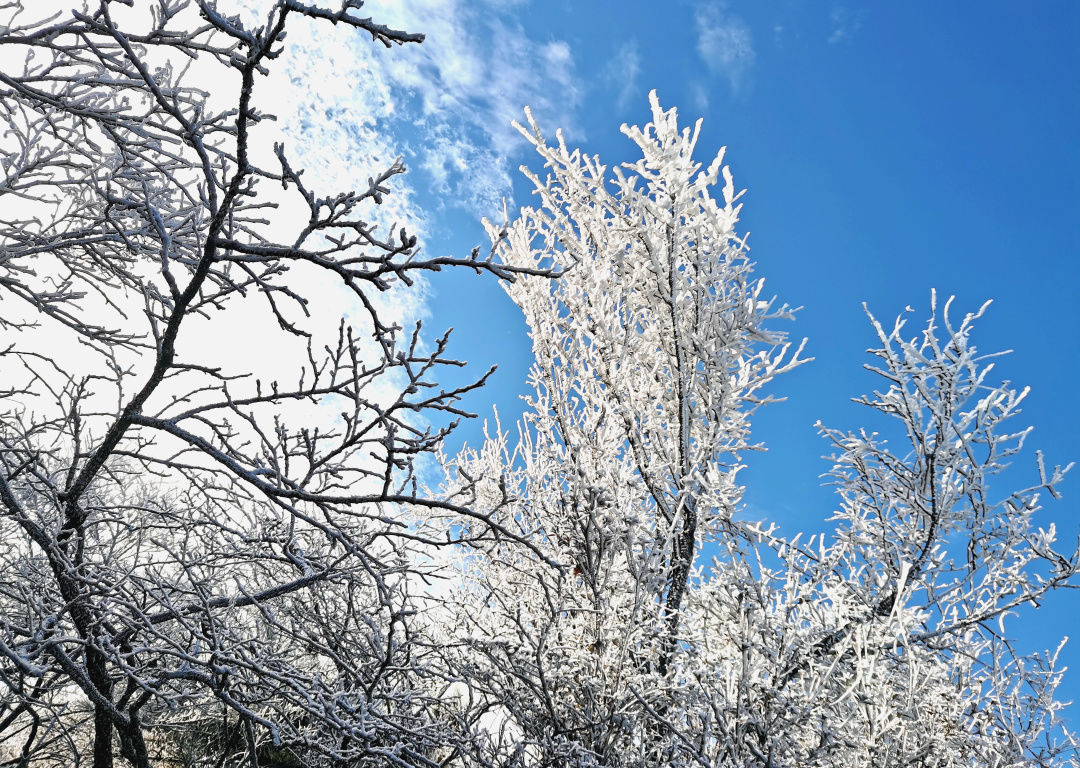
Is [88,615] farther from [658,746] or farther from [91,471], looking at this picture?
[658,746]

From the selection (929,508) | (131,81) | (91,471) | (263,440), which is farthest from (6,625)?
(929,508)

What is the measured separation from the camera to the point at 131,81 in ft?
11.1

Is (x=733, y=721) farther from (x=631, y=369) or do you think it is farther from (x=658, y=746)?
(x=631, y=369)

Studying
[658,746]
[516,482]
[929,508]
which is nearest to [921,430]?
[929,508]

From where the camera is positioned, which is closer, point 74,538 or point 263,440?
point 263,440

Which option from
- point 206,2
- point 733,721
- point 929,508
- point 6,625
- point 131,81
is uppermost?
point 131,81

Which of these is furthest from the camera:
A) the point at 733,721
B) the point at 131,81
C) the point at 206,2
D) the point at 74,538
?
the point at 733,721

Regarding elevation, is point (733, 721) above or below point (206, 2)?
below

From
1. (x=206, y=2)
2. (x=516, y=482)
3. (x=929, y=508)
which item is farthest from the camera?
(x=516, y=482)

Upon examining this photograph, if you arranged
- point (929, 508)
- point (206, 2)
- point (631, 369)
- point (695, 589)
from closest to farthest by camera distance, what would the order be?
1. point (206, 2)
2. point (695, 589)
3. point (929, 508)
4. point (631, 369)

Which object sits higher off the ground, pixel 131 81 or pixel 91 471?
pixel 131 81

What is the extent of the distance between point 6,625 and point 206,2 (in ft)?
7.76

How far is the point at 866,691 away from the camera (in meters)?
3.84

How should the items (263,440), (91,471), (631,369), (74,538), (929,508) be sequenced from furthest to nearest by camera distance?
(631,369) < (929,508) < (74,538) < (91,471) < (263,440)
